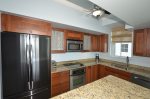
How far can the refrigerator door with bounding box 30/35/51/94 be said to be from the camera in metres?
1.83

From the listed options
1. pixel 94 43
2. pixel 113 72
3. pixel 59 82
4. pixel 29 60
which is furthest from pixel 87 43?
pixel 29 60

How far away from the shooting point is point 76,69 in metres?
2.89

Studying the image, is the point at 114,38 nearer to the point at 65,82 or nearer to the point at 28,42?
the point at 65,82

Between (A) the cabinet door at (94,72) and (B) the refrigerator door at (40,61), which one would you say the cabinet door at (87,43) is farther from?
(B) the refrigerator door at (40,61)

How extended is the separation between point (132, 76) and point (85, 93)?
6.63 feet

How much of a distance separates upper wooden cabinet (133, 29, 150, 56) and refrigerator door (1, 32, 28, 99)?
288cm

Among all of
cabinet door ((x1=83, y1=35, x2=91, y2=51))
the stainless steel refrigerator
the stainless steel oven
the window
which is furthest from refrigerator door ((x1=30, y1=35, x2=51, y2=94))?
the window

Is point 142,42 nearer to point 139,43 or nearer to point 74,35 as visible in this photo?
point 139,43

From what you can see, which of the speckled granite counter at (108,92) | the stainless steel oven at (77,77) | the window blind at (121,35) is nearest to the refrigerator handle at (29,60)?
the speckled granite counter at (108,92)

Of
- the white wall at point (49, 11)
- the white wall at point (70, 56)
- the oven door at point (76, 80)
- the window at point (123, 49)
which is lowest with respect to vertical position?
the oven door at point (76, 80)

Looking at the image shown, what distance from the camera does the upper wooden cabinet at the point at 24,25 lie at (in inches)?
65.7

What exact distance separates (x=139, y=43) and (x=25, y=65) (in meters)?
2.93

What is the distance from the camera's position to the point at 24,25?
1830 millimetres

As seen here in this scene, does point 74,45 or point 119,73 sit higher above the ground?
point 74,45
